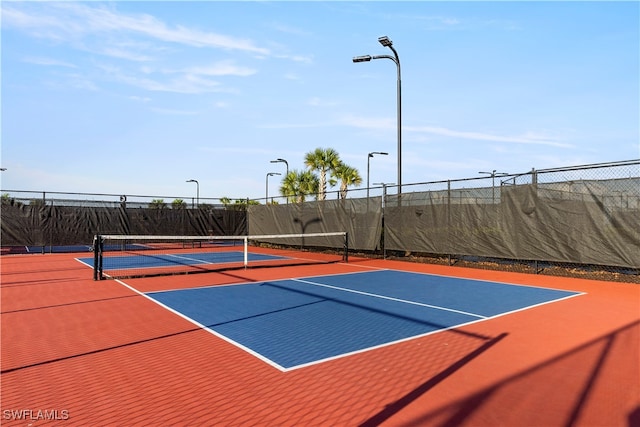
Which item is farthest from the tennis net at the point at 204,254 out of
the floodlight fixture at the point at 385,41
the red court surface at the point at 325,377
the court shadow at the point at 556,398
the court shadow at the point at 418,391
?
the court shadow at the point at 556,398

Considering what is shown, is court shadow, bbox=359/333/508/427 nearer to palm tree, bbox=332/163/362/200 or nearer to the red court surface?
the red court surface

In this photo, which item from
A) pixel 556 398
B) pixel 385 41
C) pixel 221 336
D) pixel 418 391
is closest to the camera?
pixel 556 398

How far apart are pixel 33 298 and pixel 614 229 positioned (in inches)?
496

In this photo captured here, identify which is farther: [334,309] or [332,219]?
[332,219]

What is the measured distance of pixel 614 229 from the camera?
9.77 metres

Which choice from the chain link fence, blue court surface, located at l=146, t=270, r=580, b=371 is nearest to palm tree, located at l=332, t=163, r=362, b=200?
the chain link fence

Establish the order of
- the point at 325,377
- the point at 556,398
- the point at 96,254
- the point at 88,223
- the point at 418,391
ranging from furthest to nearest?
the point at 88,223, the point at 96,254, the point at 325,377, the point at 418,391, the point at 556,398

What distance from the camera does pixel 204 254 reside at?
1958cm

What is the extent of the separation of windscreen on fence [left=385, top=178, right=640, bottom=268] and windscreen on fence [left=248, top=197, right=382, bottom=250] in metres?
1.32

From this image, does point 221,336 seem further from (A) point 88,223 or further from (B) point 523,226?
(A) point 88,223

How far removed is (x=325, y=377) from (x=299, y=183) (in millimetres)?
27824

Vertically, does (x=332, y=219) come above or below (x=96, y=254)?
above

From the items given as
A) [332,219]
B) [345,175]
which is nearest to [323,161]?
[345,175]

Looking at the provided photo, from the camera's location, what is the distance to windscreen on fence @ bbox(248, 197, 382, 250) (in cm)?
1642
